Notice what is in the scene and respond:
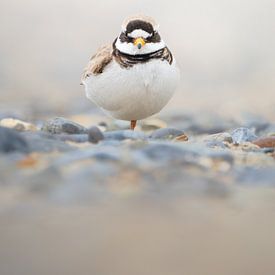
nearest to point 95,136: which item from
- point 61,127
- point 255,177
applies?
point 255,177

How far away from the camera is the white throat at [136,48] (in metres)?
3.38

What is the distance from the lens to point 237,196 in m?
1.65

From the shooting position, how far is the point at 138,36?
3377mm

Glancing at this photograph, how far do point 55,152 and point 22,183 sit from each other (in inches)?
9.9

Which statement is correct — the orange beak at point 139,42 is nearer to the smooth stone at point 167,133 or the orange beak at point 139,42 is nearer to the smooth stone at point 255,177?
the smooth stone at point 167,133

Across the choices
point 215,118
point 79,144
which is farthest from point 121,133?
point 215,118

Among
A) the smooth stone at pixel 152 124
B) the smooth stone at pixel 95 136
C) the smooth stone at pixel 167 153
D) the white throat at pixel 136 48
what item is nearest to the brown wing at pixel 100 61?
the white throat at pixel 136 48

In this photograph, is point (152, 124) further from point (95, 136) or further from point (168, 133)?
point (95, 136)

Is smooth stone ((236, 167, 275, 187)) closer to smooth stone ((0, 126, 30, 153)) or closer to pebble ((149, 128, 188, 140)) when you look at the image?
smooth stone ((0, 126, 30, 153))

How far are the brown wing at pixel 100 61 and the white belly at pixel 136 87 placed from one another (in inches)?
1.5

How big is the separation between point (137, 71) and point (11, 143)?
1700mm

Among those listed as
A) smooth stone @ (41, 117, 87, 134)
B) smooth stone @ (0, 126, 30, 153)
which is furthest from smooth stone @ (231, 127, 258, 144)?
smooth stone @ (0, 126, 30, 153)

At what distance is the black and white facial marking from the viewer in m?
3.38

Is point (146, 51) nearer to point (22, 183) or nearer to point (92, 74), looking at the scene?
point (92, 74)
